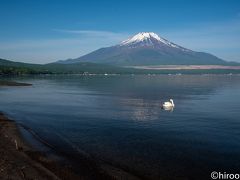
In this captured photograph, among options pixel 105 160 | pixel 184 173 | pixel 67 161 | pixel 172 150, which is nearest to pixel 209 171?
pixel 184 173

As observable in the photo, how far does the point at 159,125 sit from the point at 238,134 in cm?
643

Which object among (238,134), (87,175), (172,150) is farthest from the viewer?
(238,134)

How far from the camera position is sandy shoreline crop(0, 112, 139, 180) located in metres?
15.2

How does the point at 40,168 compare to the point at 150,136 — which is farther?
the point at 150,136

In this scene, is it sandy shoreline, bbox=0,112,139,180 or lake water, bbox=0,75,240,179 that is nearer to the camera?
sandy shoreline, bbox=0,112,139,180

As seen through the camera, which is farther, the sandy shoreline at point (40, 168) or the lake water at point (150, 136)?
the lake water at point (150, 136)

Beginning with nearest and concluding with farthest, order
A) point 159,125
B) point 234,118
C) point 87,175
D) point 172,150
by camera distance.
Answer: point 87,175 < point 172,150 < point 159,125 < point 234,118

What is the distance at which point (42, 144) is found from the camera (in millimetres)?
21188

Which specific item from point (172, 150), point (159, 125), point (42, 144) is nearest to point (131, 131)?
point (159, 125)

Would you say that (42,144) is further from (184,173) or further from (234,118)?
(234,118)

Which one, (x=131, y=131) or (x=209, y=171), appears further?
(x=131, y=131)

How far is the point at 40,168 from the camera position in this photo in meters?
16.1

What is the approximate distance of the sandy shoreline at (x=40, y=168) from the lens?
50.0 ft

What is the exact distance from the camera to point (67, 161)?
1784cm
